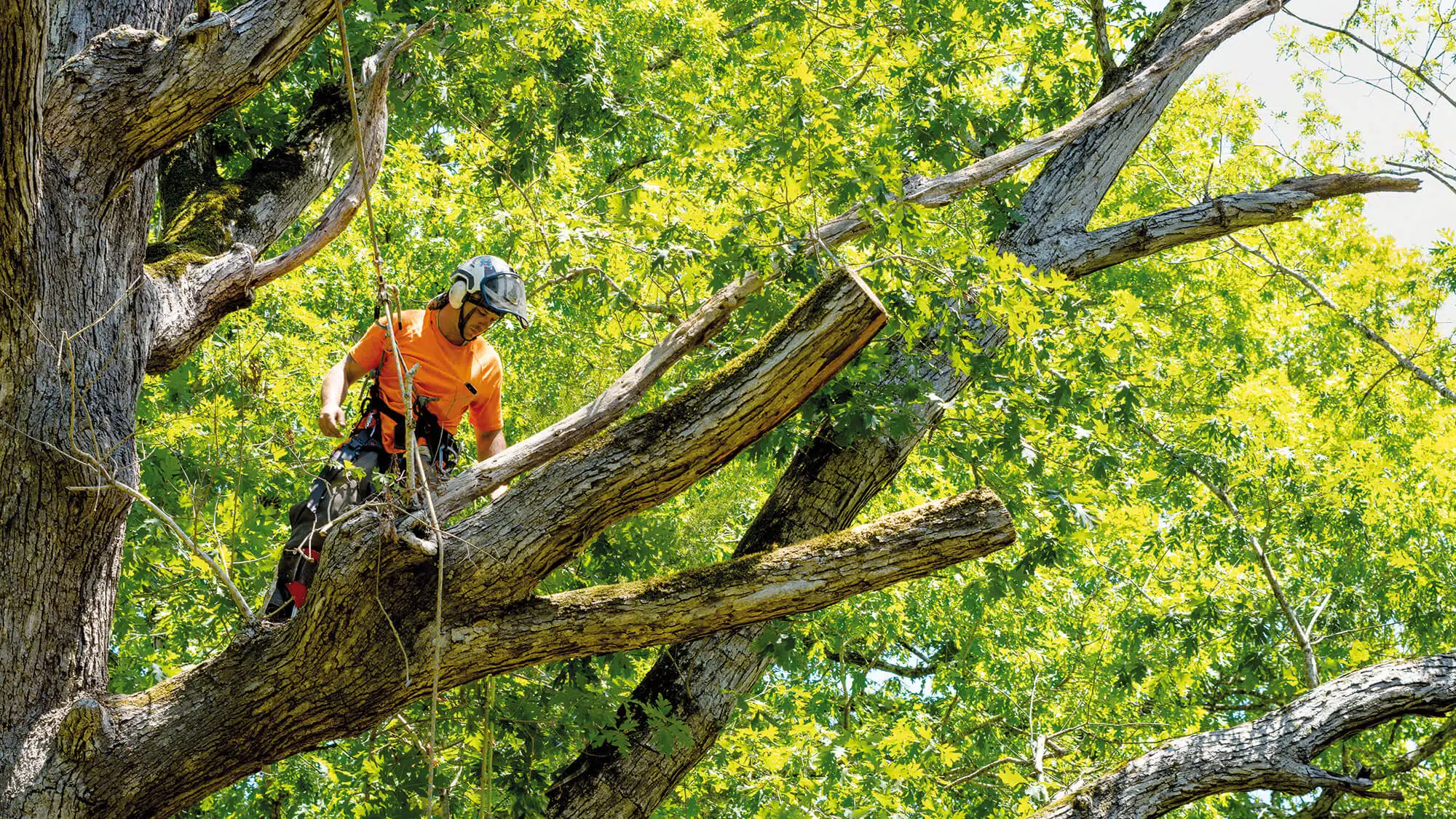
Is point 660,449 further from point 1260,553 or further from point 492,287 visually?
point 1260,553

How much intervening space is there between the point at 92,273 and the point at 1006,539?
2917 millimetres

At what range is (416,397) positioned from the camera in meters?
4.80

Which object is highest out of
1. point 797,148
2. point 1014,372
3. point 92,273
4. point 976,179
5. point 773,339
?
point 976,179

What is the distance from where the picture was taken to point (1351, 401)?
1185 centimetres

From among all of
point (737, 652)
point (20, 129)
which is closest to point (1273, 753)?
point (737, 652)

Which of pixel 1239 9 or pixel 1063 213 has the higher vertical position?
pixel 1239 9

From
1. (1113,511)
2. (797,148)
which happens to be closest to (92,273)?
(797,148)

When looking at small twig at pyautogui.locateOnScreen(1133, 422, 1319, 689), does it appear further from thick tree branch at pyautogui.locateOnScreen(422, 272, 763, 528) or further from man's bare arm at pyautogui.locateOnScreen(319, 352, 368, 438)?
man's bare arm at pyautogui.locateOnScreen(319, 352, 368, 438)

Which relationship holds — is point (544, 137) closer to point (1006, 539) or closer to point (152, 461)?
point (152, 461)

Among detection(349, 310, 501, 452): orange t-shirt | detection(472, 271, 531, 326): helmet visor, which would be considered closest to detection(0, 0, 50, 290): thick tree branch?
detection(349, 310, 501, 452): orange t-shirt

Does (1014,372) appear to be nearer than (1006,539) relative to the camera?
No

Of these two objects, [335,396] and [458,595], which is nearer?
[458,595]

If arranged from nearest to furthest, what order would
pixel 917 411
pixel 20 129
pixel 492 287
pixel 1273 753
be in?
1. pixel 20 129
2. pixel 492 287
3. pixel 1273 753
4. pixel 917 411

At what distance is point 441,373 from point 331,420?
71cm
